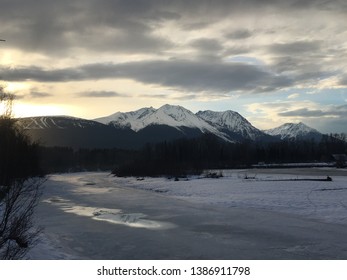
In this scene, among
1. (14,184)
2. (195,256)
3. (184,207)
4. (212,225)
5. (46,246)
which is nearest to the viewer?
(14,184)

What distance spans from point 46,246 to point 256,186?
1295 inches

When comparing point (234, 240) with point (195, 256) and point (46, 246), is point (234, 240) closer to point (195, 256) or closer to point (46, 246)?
point (195, 256)

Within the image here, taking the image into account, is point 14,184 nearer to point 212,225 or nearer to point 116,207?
point 212,225

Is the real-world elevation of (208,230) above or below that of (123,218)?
above

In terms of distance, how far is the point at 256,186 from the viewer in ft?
148

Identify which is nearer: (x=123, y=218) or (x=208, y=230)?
(x=208, y=230)

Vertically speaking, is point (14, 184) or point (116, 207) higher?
point (14, 184)

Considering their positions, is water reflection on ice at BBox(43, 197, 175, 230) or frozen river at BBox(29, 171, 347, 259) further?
water reflection on ice at BBox(43, 197, 175, 230)

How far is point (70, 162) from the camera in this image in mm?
189000

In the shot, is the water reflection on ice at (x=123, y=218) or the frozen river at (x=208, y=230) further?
the water reflection on ice at (x=123, y=218)
